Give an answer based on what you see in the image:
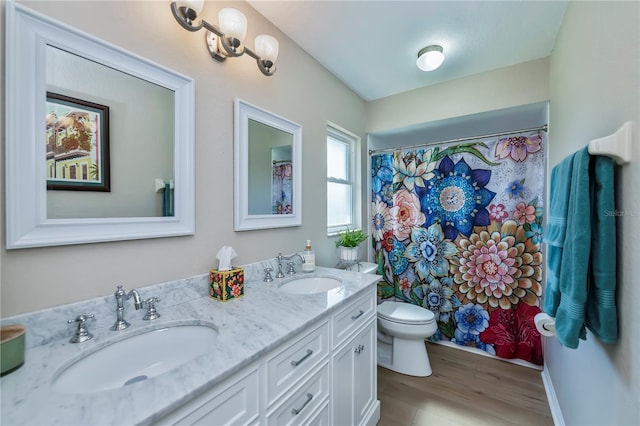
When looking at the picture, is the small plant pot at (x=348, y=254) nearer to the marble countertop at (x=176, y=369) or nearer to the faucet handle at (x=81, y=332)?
the marble countertop at (x=176, y=369)

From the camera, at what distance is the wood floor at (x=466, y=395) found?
155cm

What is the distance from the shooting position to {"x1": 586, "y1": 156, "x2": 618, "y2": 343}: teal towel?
806 mm

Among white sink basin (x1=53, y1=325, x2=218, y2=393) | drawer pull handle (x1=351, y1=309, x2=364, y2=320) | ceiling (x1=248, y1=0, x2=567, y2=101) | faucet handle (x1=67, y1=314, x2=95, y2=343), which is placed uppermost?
ceiling (x1=248, y1=0, x2=567, y2=101)

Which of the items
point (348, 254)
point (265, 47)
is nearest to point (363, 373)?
point (348, 254)

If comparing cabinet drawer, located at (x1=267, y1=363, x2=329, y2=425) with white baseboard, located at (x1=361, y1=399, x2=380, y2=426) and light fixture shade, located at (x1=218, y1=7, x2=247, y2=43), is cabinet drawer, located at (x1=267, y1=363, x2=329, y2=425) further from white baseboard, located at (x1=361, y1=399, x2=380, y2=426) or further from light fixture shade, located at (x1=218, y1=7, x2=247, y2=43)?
light fixture shade, located at (x1=218, y1=7, x2=247, y2=43)

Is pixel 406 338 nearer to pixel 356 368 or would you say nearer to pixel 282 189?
pixel 356 368

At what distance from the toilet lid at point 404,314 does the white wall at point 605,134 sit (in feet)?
2.54

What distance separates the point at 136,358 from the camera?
84 centimetres

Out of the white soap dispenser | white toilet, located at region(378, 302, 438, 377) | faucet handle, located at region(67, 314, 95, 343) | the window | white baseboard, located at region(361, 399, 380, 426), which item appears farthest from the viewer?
the window

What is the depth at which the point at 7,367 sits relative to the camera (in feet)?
2.03

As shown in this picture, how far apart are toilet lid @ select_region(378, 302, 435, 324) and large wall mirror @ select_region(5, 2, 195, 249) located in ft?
5.23

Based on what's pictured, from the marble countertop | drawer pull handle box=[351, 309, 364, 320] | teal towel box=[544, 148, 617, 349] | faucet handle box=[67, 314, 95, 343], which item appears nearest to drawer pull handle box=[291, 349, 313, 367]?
the marble countertop

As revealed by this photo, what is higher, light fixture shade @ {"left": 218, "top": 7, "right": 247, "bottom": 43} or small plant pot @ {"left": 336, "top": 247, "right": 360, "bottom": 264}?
light fixture shade @ {"left": 218, "top": 7, "right": 247, "bottom": 43}

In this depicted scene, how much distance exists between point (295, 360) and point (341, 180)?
1.70 meters
